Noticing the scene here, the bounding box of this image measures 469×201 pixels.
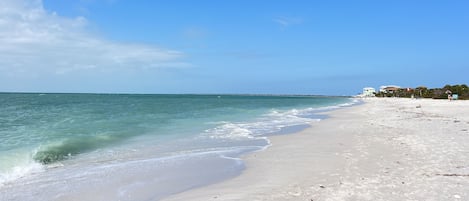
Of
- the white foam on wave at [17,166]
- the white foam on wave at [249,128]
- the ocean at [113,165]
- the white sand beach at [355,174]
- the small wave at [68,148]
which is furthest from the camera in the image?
the white foam on wave at [249,128]

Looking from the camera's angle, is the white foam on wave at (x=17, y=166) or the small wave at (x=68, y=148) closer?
the white foam on wave at (x=17, y=166)

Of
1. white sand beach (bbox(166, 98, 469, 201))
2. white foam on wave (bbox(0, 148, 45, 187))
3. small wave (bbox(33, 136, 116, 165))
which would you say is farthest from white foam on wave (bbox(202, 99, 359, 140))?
white foam on wave (bbox(0, 148, 45, 187))

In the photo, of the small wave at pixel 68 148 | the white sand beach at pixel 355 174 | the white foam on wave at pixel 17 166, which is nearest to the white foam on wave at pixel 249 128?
the white sand beach at pixel 355 174

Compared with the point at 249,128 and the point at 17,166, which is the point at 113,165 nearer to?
the point at 17,166

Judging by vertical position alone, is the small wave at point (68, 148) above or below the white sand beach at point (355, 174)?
below

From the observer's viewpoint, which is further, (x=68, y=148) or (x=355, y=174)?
(x=68, y=148)

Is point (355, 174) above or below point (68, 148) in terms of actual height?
above

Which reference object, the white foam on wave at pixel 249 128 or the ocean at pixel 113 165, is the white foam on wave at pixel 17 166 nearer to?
the ocean at pixel 113 165

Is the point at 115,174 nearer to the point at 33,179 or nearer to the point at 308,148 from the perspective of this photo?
the point at 33,179

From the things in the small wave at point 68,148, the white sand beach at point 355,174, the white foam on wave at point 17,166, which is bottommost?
the small wave at point 68,148

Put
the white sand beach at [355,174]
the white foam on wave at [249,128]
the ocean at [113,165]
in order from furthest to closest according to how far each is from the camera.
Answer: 1. the white foam on wave at [249,128]
2. the ocean at [113,165]
3. the white sand beach at [355,174]

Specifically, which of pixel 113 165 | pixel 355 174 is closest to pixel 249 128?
pixel 113 165

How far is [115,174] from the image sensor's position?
29.0 ft

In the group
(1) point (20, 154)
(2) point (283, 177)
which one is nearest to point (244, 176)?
(2) point (283, 177)
